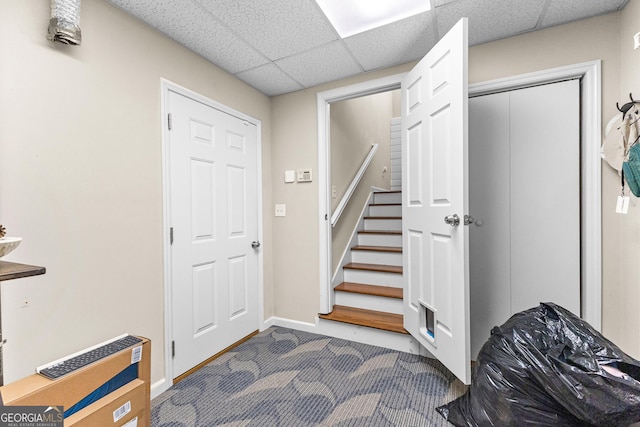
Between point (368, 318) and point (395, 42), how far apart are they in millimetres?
2165

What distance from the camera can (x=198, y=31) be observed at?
1.76m

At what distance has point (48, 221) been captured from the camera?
1.28 m

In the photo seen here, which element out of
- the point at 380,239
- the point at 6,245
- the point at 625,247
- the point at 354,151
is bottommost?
the point at 380,239

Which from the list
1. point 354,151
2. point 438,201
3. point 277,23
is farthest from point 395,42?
point 354,151

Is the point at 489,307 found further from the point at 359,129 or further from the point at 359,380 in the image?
the point at 359,129

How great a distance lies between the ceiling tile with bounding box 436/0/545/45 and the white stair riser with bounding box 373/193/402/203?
7.15 ft

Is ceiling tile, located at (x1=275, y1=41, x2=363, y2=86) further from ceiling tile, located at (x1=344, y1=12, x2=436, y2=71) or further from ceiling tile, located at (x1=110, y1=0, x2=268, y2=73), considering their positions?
ceiling tile, located at (x1=110, y1=0, x2=268, y2=73)

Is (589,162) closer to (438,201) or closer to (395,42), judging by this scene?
(438,201)

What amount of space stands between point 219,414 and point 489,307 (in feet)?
6.22

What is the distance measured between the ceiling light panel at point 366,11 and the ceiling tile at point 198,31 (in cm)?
64

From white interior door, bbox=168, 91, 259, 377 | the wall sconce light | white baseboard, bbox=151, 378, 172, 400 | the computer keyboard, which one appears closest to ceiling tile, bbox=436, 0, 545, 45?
white interior door, bbox=168, 91, 259, 377

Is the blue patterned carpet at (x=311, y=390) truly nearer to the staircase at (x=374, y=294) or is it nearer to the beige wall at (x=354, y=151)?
the staircase at (x=374, y=294)

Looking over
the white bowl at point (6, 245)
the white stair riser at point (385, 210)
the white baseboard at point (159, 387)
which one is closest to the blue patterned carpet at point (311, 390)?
the white baseboard at point (159, 387)

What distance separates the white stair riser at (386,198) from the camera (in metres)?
3.83
